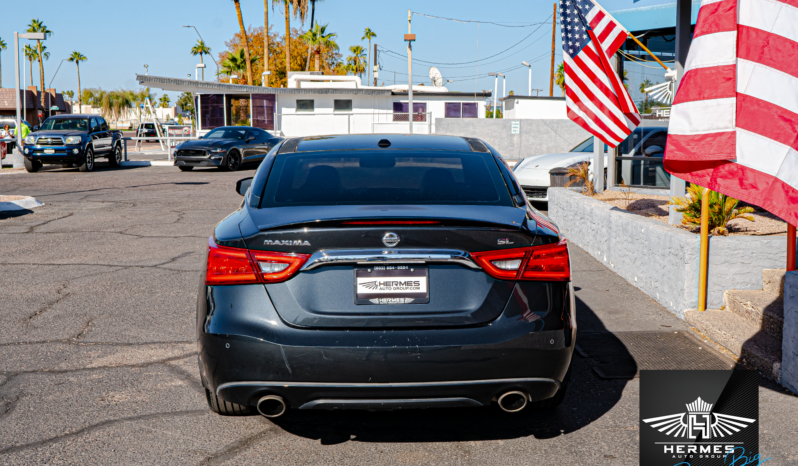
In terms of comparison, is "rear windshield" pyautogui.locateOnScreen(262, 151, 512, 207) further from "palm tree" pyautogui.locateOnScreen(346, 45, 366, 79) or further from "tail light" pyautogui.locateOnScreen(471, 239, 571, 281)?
"palm tree" pyautogui.locateOnScreen(346, 45, 366, 79)

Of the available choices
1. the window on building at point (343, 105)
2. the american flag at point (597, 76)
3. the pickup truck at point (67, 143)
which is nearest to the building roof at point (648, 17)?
the american flag at point (597, 76)

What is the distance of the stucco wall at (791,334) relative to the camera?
4.34 meters

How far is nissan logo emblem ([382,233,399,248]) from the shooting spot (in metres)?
3.27

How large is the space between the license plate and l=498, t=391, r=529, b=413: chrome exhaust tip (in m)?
0.61

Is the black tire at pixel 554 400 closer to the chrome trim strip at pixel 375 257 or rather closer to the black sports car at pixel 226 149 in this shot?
the chrome trim strip at pixel 375 257

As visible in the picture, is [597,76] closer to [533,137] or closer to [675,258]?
[675,258]

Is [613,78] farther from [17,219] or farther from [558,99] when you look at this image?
[558,99]

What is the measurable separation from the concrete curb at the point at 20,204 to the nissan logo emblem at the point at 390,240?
1274 cm

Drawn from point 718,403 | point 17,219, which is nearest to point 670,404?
point 718,403

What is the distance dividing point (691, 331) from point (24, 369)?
4.92 meters

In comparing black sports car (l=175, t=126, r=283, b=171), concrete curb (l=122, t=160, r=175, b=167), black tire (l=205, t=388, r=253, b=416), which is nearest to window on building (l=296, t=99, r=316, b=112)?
concrete curb (l=122, t=160, r=175, b=167)

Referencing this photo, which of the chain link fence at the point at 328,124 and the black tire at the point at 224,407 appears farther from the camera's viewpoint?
the chain link fence at the point at 328,124

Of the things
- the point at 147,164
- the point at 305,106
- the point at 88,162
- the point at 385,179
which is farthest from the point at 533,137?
the point at 385,179

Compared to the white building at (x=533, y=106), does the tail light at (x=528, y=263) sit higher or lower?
lower
